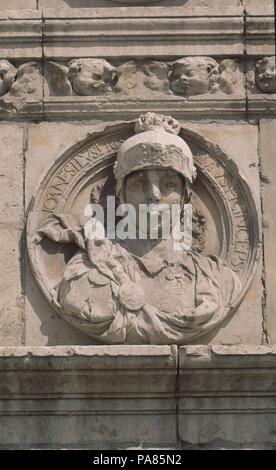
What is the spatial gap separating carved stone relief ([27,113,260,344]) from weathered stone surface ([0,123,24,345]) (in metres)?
0.13

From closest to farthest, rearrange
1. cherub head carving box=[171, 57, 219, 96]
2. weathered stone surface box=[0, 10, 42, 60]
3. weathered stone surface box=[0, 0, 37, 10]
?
cherub head carving box=[171, 57, 219, 96] < weathered stone surface box=[0, 10, 42, 60] < weathered stone surface box=[0, 0, 37, 10]

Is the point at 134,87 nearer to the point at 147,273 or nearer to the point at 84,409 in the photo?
the point at 147,273

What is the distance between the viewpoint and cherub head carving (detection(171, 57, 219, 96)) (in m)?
18.4

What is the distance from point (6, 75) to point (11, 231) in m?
1.06

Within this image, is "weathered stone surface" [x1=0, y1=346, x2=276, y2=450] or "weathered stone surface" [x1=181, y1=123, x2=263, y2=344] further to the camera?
"weathered stone surface" [x1=181, y1=123, x2=263, y2=344]

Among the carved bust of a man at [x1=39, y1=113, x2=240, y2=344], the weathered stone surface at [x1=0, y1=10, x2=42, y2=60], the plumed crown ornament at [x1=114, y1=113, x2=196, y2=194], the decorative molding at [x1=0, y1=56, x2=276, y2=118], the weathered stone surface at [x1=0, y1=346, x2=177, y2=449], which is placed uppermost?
the weathered stone surface at [x1=0, y1=10, x2=42, y2=60]

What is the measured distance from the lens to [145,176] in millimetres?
18094

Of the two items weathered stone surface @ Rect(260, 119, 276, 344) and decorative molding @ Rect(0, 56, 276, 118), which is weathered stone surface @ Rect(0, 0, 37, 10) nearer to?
decorative molding @ Rect(0, 56, 276, 118)

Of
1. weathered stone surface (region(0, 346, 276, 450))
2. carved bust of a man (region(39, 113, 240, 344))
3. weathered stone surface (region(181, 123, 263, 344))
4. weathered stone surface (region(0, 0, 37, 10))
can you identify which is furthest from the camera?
weathered stone surface (region(0, 0, 37, 10))

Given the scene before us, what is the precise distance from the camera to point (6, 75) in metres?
18.5

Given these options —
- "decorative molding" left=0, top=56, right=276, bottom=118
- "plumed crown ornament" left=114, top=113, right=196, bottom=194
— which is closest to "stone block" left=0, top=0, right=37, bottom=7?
"decorative molding" left=0, top=56, right=276, bottom=118

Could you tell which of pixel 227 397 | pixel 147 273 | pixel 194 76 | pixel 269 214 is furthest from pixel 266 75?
pixel 227 397

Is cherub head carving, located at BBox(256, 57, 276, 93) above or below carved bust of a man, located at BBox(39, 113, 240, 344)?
above

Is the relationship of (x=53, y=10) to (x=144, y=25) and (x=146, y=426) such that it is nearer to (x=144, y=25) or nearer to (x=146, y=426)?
(x=144, y=25)
